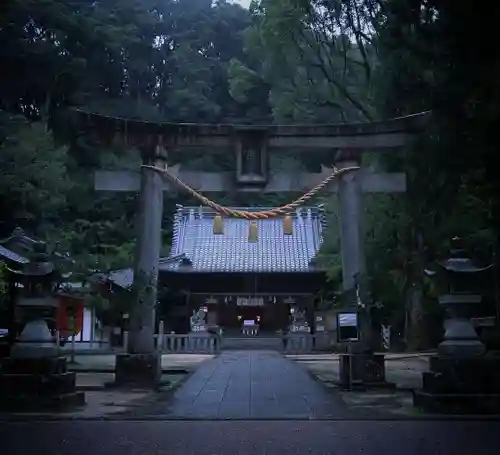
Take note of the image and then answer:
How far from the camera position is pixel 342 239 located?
11.7 m

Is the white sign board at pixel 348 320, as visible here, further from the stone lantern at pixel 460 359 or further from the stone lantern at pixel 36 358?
the stone lantern at pixel 36 358

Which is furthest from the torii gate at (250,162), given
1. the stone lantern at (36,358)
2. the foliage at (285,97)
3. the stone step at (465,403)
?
the stone step at (465,403)

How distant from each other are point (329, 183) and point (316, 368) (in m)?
5.97

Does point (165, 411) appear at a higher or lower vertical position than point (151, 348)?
lower

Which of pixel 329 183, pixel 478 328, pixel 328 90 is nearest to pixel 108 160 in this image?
pixel 328 90

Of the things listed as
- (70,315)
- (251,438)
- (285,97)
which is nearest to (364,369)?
(251,438)

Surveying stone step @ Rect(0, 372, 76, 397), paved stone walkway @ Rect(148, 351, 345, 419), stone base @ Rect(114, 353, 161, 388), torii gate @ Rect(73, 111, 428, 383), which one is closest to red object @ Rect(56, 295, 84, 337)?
stone base @ Rect(114, 353, 161, 388)

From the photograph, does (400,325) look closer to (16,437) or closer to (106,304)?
(106,304)

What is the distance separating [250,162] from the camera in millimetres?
11891

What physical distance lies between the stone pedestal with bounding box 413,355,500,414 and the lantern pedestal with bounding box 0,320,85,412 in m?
4.88

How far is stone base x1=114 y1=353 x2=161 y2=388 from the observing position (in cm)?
1090

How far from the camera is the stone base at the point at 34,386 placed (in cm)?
805

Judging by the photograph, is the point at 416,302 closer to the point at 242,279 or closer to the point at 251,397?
the point at 242,279

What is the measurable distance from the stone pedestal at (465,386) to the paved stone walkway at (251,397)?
1268 mm
